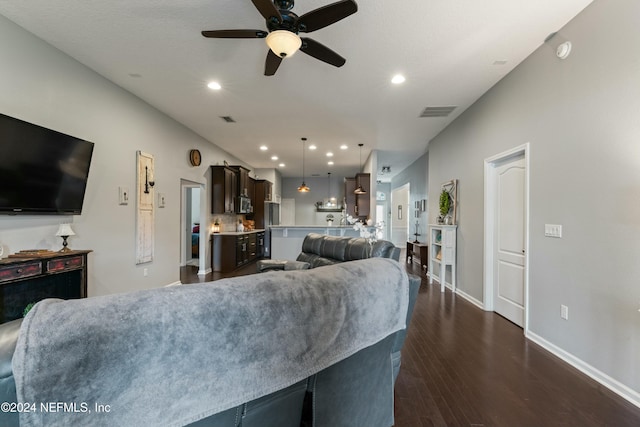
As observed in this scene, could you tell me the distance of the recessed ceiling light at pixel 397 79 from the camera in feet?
11.4

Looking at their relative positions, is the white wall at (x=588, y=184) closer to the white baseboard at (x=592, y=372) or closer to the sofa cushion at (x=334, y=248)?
the white baseboard at (x=592, y=372)

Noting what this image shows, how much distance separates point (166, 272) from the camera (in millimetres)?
4973

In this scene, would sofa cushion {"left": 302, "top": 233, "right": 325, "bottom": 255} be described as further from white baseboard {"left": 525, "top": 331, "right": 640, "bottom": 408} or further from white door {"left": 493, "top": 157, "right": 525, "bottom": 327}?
white baseboard {"left": 525, "top": 331, "right": 640, "bottom": 408}

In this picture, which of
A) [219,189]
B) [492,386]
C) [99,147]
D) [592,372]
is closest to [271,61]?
[99,147]

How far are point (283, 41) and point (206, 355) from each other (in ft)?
7.10

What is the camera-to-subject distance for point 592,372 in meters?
2.33

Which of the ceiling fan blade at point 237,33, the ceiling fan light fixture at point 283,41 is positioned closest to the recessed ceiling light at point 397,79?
the ceiling fan light fixture at point 283,41

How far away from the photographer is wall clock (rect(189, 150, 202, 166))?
5.71 metres

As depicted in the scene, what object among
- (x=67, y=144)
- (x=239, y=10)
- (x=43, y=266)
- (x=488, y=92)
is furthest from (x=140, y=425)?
(x=488, y=92)

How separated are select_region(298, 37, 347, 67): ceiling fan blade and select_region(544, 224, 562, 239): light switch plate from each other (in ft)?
8.37

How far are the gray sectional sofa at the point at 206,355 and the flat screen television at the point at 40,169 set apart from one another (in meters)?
2.57

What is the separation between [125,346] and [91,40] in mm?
3405

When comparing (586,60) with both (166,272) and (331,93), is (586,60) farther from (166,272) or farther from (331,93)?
(166,272)

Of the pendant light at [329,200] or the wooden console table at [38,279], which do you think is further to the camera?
the pendant light at [329,200]
